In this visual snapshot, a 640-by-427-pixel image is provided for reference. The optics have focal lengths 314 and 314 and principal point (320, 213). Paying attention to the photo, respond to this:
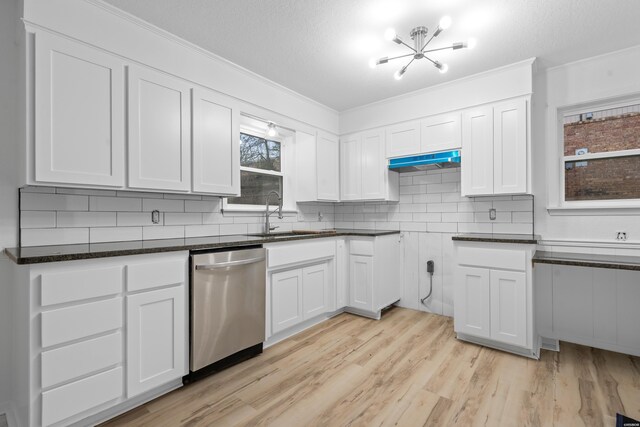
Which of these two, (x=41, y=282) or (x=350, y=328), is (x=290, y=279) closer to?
(x=350, y=328)

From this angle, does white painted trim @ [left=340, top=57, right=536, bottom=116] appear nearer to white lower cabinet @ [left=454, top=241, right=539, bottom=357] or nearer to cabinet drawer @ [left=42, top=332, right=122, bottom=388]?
white lower cabinet @ [left=454, top=241, right=539, bottom=357]

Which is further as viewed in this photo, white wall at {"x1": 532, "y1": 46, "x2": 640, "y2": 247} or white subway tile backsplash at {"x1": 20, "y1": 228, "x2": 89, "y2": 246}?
white wall at {"x1": 532, "y1": 46, "x2": 640, "y2": 247}

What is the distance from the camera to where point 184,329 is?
211cm

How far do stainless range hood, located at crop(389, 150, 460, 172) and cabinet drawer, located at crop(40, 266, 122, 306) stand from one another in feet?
9.35

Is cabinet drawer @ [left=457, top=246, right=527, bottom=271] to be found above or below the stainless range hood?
below

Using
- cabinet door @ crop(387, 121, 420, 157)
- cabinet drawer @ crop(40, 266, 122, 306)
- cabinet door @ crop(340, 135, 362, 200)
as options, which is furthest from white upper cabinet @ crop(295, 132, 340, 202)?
cabinet drawer @ crop(40, 266, 122, 306)

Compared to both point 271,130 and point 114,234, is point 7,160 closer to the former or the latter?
point 114,234

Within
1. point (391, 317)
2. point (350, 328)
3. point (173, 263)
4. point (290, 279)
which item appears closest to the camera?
point (173, 263)

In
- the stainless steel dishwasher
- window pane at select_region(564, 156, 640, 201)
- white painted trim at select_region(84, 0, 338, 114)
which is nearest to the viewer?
white painted trim at select_region(84, 0, 338, 114)

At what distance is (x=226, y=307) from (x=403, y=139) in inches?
102

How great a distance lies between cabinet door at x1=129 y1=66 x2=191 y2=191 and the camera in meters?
2.18

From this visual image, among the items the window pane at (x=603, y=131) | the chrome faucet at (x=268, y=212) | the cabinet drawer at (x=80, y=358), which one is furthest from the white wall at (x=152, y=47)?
the window pane at (x=603, y=131)

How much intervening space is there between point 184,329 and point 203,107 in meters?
1.72

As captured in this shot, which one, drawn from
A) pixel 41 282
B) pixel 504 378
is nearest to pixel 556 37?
pixel 504 378
